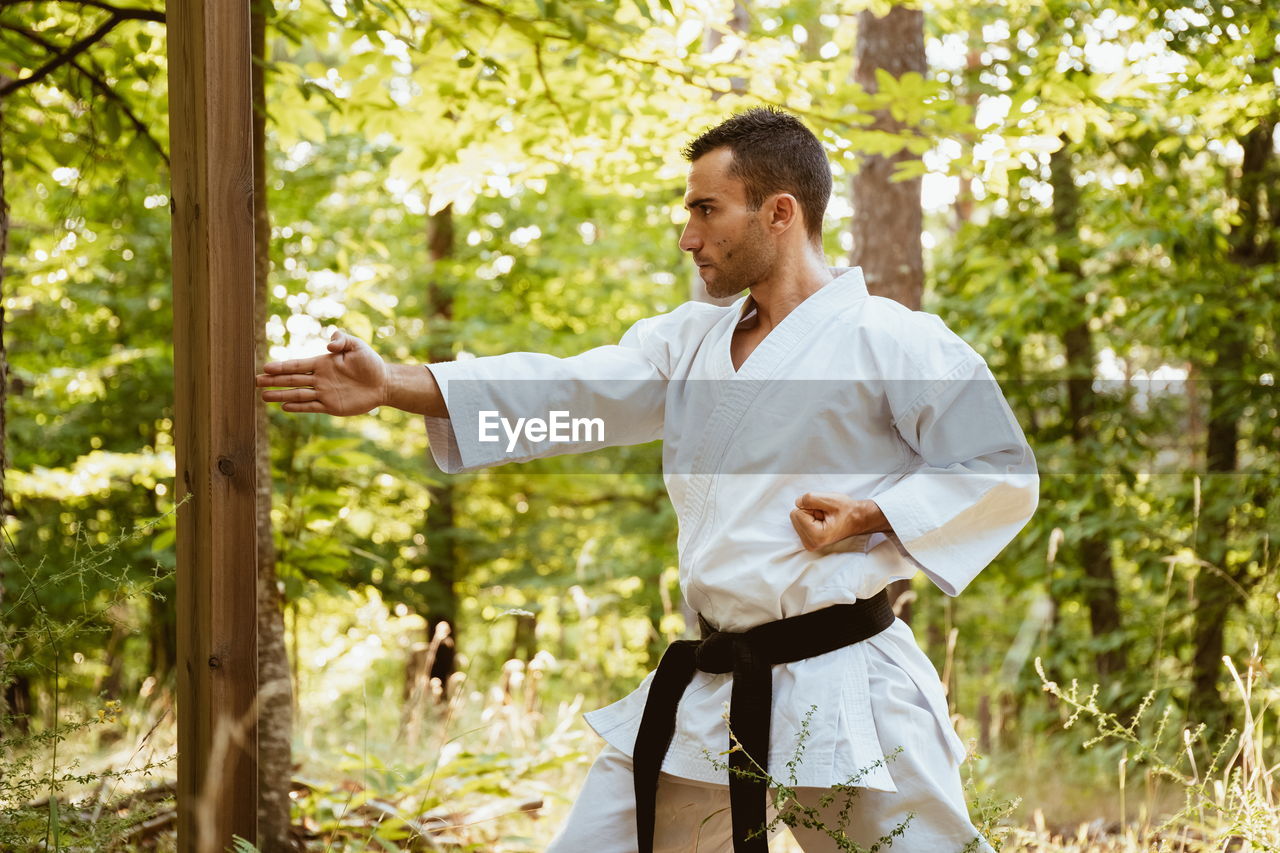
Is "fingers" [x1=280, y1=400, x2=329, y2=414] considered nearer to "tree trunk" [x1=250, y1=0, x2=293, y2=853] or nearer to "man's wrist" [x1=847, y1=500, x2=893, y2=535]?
"man's wrist" [x1=847, y1=500, x2=893, y2=535]

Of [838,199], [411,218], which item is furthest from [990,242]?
[411,218]

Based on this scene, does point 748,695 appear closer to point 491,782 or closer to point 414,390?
point 414,390

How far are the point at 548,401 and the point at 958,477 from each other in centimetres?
87

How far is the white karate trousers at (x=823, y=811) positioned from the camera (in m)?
1.97

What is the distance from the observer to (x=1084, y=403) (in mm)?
7051

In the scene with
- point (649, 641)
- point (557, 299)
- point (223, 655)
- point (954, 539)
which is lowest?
point (649, 641)

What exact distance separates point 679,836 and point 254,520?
1082mm

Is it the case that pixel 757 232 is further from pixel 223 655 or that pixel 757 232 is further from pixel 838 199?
pixel 838 199

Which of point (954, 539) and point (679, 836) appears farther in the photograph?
point (679, 836)

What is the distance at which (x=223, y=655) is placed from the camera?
6.28 ft

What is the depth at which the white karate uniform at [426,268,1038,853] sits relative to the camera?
2002 mm

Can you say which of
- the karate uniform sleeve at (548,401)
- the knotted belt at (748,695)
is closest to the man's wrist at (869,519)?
the knotted belt at (748,695)

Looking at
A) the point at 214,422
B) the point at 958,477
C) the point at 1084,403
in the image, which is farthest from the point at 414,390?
the point at 1084,403

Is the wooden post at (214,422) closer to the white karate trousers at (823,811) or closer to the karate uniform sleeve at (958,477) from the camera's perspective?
the white karate trousers at (823,811)
